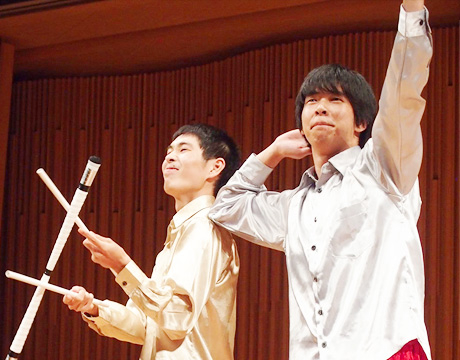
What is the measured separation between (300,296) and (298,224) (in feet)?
0.67

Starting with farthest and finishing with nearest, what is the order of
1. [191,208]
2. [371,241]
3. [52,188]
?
1. [191,208]
2. [52,188]
3. [371,241]

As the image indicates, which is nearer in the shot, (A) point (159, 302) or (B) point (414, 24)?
(B) point (414, 24)

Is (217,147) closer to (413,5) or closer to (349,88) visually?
(349,88)

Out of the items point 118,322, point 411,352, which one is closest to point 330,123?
point 411,352

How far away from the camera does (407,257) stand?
1993 mm

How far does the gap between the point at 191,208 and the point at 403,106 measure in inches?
39.3

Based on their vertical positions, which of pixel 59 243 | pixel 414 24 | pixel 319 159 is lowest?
A: pixel 59 243

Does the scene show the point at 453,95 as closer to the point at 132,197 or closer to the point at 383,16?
the point at 383,16

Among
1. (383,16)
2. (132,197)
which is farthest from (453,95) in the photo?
(132,197)

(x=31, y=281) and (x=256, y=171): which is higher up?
(x=256, y=171)

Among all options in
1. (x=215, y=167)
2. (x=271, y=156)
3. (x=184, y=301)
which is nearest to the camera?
(x=184, y=301)

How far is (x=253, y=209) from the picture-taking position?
2471 millimetres

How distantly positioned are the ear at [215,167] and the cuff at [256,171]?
254mm

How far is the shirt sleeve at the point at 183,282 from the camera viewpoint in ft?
7.66
